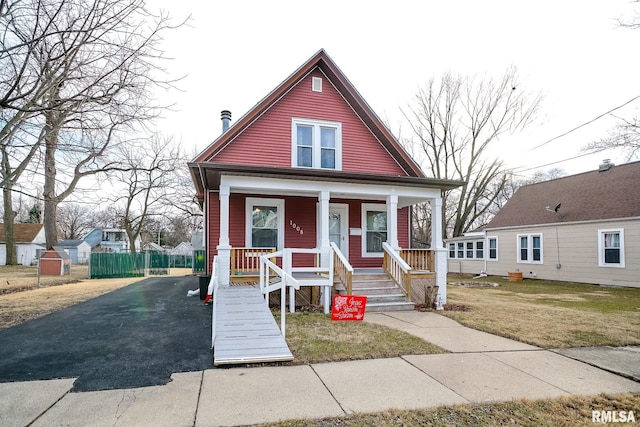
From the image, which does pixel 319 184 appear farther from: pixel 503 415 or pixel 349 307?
pixel 503 415

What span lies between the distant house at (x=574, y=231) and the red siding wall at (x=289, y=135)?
420 inches

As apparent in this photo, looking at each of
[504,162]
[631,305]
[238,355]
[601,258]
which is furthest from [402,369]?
[504,162]

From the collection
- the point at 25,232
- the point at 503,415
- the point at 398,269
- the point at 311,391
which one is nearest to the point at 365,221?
the point at 398,269

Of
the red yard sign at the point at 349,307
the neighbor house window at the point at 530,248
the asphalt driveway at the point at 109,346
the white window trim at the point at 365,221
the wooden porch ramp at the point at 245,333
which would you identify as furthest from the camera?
the neighbor house window at the point at 530,248

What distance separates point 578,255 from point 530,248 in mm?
2708

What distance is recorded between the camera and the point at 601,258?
635 inches

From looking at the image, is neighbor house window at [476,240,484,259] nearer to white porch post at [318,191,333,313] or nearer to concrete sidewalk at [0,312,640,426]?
white porch post at [318,191,333,313]

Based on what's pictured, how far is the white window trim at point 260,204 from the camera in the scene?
11.3 m

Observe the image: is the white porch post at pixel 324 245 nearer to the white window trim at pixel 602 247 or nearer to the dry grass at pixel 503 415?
the dry grass at pixel 503 415

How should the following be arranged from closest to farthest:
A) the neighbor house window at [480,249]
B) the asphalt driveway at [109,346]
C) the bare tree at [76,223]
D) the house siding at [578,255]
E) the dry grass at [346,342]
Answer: the asphalt driveway at [109,346], the dry grass at [346,342], the house siding at [578,255], the neighbor house window at [480,249], the bare tree at [76,223]

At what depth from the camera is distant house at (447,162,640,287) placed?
1539 centimetres

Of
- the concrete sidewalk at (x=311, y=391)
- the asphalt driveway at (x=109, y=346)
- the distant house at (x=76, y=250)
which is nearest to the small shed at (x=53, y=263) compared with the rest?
the asphalt driveway at (x=109, y=346)

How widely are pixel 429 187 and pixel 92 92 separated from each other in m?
8.64

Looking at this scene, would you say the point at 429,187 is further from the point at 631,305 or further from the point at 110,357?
the point at 110,357
